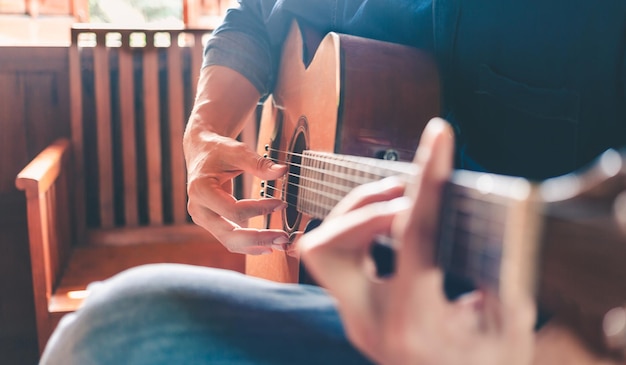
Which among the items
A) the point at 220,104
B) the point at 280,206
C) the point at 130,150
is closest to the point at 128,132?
the point at 130,150

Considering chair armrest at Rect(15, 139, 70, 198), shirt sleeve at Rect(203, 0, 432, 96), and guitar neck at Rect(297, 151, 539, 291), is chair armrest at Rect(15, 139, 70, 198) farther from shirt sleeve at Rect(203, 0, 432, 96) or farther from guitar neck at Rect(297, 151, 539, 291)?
guitar neck at Rect(297, 151, 539, 291)

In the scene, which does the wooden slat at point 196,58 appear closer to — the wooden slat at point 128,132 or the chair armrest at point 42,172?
the wooden slat at point 128,132

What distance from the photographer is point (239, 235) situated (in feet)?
3.23

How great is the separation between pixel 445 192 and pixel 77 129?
1477 millimetres

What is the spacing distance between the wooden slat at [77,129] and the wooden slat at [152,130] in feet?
0.57

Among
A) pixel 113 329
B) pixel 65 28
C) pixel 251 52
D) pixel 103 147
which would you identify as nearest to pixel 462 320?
pixel 113 329

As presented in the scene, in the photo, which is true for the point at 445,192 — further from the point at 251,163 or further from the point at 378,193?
the point at 251,163

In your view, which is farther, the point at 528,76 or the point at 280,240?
the point at 280,240

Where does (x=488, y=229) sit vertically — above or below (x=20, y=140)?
above

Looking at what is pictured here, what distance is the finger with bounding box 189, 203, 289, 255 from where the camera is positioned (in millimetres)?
952

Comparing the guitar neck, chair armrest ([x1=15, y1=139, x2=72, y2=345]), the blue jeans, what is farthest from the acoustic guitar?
chair armrest ([x1=15, y1=139, x2=72, y2=345])

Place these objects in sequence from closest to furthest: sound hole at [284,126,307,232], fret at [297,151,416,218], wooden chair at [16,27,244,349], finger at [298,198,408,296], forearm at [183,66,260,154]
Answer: finger at [298,198,408,296], fret at [297,151,416,218], sound hole at [284,126,307,232], forearm at [183,66,260,154], wooden chair at [16,27,244,349]

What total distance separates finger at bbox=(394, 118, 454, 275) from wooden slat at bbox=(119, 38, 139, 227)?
1427 mm

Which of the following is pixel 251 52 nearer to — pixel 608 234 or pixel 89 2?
pixel 608 234
